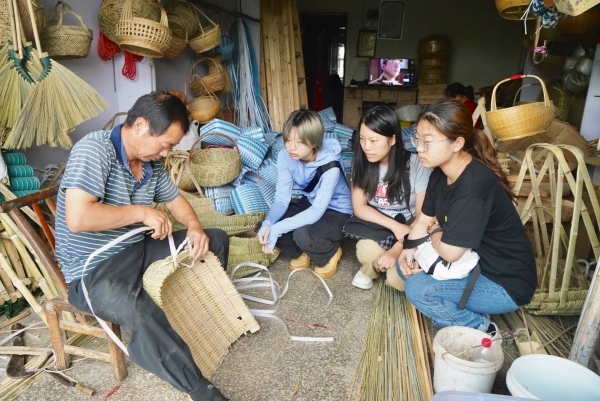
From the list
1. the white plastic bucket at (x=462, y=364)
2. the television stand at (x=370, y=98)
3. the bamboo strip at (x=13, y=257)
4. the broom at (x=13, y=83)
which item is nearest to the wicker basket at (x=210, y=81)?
the broom at (x=13, y=83)

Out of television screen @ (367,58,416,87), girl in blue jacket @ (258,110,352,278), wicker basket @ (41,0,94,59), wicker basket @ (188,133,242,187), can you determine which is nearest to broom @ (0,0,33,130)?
wicker basket @ (41,0,94,59)

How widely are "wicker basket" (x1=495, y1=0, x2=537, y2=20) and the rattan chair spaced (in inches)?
98.1

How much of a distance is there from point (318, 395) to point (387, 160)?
129 centimetres

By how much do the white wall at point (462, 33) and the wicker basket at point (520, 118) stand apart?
5552 millimetres

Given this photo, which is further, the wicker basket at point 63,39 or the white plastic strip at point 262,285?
the wicker basket at point 63,39

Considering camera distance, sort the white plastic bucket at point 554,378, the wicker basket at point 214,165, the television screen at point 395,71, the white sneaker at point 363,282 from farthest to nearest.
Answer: the television screen at point 395,71 < the wicker basket at point 214,165 < the white sneaker at point 363,282 < the white plastic bucket at point 554,378

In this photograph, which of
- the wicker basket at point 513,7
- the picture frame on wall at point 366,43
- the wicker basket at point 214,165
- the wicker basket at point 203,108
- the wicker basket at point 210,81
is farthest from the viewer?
the picture frame on wall at point 366,43

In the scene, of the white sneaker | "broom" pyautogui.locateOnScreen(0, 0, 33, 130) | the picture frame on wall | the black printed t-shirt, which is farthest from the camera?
the picture frame on wall

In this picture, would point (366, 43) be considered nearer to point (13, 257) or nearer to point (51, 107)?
point (51, 107)

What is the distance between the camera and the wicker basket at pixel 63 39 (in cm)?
238

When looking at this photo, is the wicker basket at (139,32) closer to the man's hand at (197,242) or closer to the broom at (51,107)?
the broom at (51,107)

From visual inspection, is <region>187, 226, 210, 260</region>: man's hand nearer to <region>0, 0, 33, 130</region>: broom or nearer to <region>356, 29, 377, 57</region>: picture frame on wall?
<region>0, 0, 33, 130</region>: broom

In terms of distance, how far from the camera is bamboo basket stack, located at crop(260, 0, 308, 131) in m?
4.86

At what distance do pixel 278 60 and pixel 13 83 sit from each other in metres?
3.21
